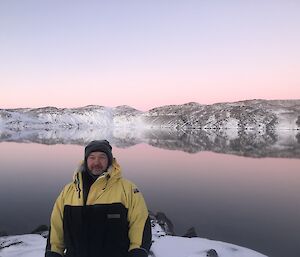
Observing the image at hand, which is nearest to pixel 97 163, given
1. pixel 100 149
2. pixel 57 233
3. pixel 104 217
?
pixel 100 149

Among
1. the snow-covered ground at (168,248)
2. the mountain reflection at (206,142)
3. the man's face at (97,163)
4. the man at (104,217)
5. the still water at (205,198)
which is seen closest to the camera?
the man at (104,217)

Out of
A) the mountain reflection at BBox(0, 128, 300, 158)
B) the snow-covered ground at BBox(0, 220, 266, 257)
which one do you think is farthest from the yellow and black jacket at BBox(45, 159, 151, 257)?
the mountain reflection at BBox(0, 128, 300, 158)

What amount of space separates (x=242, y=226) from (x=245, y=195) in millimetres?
8777

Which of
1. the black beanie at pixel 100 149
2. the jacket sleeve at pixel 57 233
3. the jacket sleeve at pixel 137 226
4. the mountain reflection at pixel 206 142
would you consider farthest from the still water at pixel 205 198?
the mountain reflection at pixel 206 142

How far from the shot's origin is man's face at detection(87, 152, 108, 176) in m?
4.20

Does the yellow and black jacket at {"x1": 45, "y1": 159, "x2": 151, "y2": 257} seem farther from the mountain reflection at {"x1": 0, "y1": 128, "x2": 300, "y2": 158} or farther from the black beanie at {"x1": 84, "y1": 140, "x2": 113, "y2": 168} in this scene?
the mountain reflection at {"x1": 0, "y1": 128, "x2": 300, "y2": 158}

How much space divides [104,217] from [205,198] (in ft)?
77.0

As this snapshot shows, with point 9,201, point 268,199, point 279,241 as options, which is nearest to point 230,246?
point 279,241

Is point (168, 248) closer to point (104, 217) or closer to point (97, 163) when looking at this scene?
point (104, 217)

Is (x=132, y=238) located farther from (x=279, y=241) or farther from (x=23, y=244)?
(x=279, y=241)

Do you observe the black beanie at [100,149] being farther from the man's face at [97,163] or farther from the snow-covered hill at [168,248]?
the snow-covered hill at [168,248]

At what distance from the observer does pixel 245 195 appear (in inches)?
1099

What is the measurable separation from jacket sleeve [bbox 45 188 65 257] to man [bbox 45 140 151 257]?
0.25ft

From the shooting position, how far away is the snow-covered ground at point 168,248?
A: 10.9m
